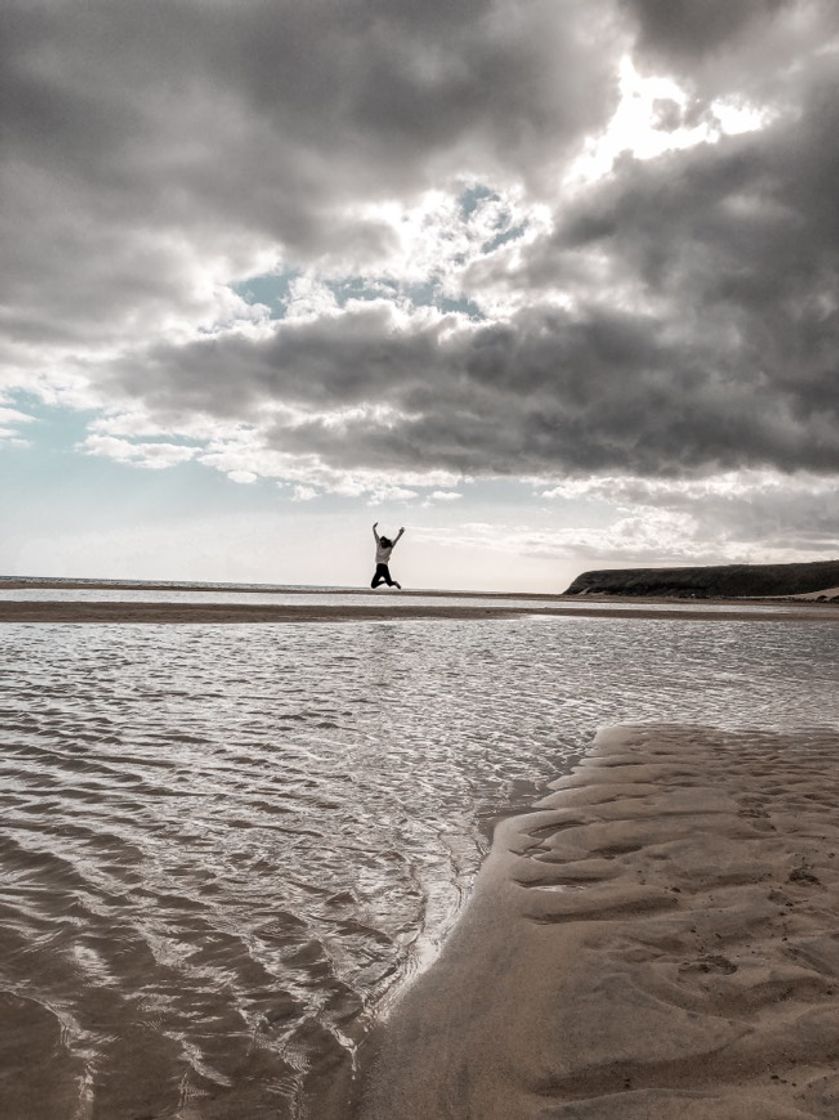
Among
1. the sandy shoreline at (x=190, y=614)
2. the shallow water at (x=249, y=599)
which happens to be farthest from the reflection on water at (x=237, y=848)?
the shallow water at (x=249, y=599)

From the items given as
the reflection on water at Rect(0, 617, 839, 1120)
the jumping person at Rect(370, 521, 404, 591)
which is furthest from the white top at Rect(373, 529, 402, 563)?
the reflection on water at Rect(0, 617, 839, 1120)

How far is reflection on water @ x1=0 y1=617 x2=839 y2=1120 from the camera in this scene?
219 centimetres

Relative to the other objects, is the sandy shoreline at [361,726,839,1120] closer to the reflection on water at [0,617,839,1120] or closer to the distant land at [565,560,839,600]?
the reflection on water at [0,617,839,1120]

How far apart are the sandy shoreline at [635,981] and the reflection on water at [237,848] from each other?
0.79 ft

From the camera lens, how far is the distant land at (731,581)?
69.2 m

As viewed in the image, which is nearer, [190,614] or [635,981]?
[635,981]

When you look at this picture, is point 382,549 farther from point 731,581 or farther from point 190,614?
point 731,581

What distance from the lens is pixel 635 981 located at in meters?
2.62

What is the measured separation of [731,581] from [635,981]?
3095 inches

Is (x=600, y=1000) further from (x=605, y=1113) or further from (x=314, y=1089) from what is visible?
(x=314, y=1089)

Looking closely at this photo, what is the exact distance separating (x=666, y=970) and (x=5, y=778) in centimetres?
448

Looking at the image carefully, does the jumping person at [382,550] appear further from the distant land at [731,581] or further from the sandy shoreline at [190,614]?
the distant land at [731,581]

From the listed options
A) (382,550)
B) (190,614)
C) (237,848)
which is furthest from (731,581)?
(237,848)

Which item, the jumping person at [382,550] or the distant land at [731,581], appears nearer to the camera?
the jumping person at [382,550]
